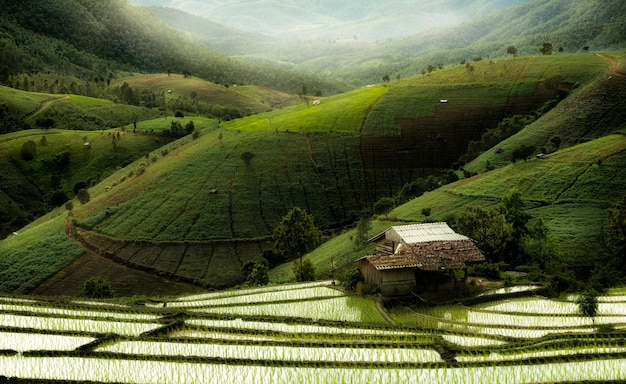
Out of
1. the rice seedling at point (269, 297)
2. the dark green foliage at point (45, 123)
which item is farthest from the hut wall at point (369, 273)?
the dark green foliage at point (45, 123)

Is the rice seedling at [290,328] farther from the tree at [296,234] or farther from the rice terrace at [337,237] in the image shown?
the tree at [296,234]

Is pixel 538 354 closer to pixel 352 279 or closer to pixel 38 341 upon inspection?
pixel 352 279

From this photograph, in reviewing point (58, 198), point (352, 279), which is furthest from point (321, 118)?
point (352, 279)

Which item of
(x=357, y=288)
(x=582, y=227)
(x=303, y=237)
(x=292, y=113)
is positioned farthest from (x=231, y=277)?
(x=292, y=113)

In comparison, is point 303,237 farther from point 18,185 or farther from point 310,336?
point 18,185

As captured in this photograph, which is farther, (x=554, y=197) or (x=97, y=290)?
(x=554, y=197)

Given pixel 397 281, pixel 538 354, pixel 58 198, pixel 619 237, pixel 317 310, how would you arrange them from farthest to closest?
1. pixel 58 198
2. pixel 619 237
3. pixel 397 281
4. pixel 317 310
5. pixel 538 354

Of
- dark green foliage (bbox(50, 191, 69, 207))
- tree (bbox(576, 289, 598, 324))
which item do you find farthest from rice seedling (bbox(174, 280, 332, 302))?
dark green foliage (bbox(50, 191, 69, 207))
